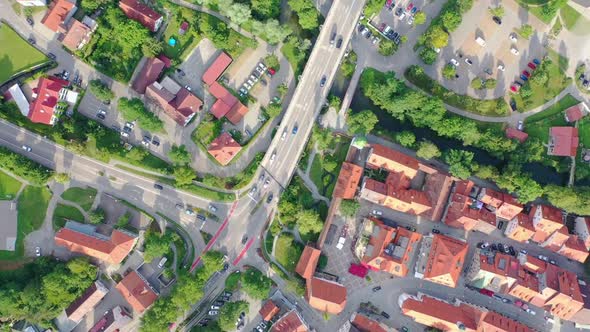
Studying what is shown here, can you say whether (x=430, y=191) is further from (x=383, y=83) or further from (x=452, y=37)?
(x=452, y=37)

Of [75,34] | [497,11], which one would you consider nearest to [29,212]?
Answer: [75,34]

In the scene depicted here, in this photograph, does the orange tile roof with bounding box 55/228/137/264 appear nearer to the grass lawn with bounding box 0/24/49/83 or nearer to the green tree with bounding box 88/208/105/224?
the green tree with bounding box 88/208/105/224

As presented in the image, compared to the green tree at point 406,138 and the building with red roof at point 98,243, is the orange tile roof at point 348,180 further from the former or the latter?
the building with red roof at point 98,243

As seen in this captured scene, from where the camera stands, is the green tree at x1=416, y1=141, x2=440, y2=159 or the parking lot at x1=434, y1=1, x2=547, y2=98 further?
the parking lot at x1=434, y1=1, x2=547, y2=98

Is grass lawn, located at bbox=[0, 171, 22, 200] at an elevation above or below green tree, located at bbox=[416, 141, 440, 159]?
below

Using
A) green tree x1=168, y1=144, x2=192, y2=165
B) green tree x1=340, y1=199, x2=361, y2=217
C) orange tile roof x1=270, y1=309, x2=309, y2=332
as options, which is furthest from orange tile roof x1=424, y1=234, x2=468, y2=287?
green tree x1=168, y1=144, x2=192, y2=165

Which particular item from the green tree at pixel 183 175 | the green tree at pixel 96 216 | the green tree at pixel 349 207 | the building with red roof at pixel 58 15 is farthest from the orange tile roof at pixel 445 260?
the building with red roof at pixel 58 15
